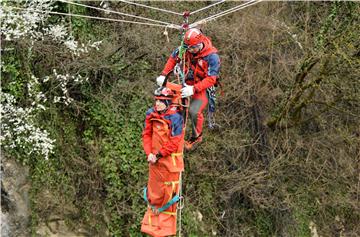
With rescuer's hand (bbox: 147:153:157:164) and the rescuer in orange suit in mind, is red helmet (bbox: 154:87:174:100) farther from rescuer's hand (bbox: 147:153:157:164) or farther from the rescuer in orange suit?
rescuer's hand (bbox: 147:153:157:164)

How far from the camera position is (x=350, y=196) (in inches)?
368

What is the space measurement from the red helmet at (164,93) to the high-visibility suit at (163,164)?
0.13m

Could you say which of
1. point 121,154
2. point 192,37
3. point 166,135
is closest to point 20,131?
point 121,154

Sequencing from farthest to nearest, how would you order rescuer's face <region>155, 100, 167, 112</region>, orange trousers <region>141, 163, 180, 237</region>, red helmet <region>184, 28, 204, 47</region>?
orange trousers <region>141, 163, 180, 237</region>
rescuer's face <region>155, 100, 167, 112</region>
red helmet <region>184, 28, 204, 47</region>

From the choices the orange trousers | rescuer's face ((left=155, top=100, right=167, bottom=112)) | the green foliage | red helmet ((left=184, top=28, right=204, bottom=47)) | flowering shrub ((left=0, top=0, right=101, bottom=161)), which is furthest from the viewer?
the green foliage

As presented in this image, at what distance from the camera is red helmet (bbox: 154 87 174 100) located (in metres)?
4.78

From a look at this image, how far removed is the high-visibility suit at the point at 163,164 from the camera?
16.1 ft

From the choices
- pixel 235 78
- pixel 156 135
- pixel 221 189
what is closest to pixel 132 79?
pixel 235 78

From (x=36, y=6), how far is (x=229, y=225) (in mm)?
4838

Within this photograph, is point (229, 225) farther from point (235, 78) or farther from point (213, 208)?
point (235, 78)

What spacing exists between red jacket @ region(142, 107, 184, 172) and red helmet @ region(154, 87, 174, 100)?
0.44 ft

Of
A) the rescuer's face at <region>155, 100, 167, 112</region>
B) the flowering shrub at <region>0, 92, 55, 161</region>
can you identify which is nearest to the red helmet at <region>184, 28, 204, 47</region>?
the rescuer's face at <region>155, 100, 167, 112</region>

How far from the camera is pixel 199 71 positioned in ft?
16.5

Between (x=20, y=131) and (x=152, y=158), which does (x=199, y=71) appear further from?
(x=20, y=131)
